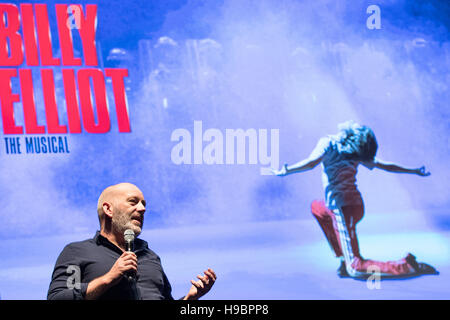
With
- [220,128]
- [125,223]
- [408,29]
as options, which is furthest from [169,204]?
[408,29]

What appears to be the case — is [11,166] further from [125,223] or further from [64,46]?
[125,223]

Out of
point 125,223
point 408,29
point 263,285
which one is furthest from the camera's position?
point 408,29

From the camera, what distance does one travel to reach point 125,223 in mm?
2584

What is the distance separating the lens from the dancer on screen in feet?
14.1

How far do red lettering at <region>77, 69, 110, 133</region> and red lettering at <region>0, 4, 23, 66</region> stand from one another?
431mm

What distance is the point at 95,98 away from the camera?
4266 millimetres

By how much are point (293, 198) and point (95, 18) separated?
181 cm

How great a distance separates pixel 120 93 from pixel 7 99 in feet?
2.46

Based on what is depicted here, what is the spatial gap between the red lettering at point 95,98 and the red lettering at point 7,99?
43 centimetres

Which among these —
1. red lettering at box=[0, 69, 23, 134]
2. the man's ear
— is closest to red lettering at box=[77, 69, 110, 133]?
red lettering at box=[0, 69, 23, 134]

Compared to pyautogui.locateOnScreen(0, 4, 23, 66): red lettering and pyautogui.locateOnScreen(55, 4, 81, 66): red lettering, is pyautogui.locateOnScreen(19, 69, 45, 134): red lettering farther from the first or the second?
pyautogui.locateOnScreen(55, 4, 81, 66): red lettering

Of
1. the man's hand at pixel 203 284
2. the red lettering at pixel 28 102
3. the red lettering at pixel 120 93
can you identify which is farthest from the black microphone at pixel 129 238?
the red lettering at pixel 28 102
